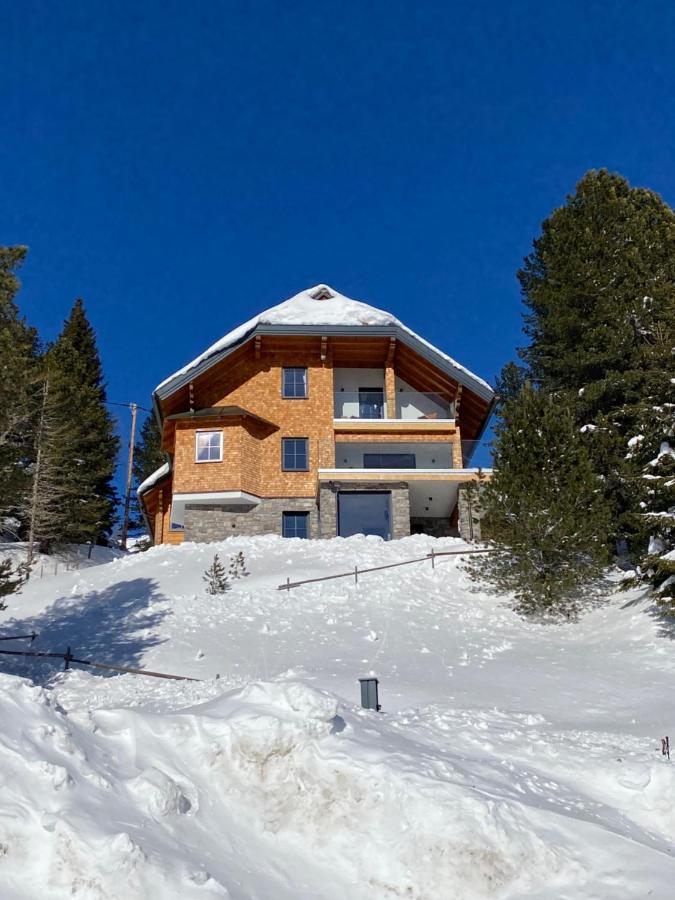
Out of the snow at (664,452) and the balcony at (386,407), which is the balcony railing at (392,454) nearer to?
the balcony at (386,407)

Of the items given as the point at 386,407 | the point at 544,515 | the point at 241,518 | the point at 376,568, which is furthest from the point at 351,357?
the point at 544,515

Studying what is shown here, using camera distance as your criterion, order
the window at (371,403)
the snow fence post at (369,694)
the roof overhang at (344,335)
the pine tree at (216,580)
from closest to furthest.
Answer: the snow fence post at (369,694) → the pine tree at (216,580) → the roof overhang at (344,335) → the window at (371,403)

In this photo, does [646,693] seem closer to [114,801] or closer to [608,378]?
[114,801]

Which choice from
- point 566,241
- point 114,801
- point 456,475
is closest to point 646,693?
point 114,801

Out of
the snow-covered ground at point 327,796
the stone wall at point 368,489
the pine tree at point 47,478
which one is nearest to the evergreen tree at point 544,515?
the snow-covered ground at point 327,796

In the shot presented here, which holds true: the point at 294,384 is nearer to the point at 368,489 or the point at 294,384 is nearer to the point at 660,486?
the point at 368,489

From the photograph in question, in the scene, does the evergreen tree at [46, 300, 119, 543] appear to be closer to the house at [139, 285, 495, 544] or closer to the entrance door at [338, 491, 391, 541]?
the house at [139, 285, 495, 544]

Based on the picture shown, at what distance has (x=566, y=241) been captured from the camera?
26.1m

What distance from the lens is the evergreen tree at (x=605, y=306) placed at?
71.5 feet

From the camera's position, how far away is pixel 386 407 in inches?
1182

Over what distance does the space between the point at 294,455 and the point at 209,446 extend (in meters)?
3.24

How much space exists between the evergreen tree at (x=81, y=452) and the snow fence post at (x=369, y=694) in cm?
1995

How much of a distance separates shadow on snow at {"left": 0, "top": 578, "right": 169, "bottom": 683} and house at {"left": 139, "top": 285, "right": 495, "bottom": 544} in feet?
23.6

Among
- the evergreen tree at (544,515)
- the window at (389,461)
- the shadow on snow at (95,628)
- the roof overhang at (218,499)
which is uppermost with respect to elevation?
the window at (389,461)
